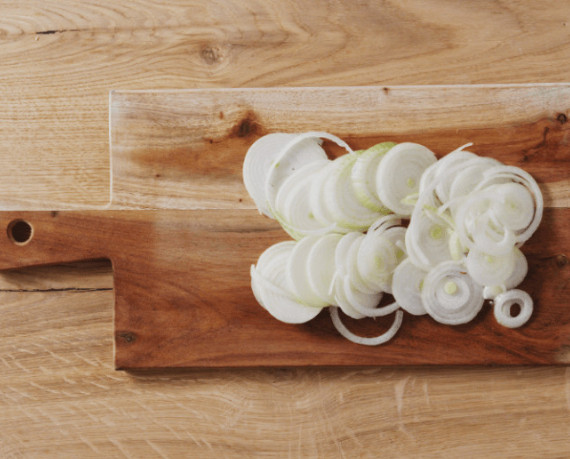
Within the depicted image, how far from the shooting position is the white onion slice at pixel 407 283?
5.33 ft

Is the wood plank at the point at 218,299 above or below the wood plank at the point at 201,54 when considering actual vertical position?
below

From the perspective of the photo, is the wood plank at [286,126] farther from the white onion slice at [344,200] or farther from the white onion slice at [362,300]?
the white onion slice at [362,300]

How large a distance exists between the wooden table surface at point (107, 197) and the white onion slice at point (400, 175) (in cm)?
27

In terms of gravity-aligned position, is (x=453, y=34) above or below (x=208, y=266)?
above

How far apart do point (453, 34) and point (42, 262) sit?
1.22m

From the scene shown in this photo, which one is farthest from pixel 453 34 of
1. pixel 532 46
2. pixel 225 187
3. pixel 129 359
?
pixel 129 359

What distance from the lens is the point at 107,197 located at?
1.81 metres

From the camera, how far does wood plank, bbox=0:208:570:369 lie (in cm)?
168

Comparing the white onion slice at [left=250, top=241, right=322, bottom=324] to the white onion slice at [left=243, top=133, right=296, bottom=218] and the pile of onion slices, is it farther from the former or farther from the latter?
the white onion slice at [left=243, top=133, right=296, bottom=218]

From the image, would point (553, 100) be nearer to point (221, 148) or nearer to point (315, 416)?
point (221, 148)

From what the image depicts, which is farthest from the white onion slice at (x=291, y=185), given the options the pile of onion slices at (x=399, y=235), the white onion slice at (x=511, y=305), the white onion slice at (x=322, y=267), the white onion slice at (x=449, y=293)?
the white onion slice at (x=511, y=305)

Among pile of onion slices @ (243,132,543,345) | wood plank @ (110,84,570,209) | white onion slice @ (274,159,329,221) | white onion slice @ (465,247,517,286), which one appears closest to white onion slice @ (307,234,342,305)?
pile of onion slices @ (243,132,543,345)

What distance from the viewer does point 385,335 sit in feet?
5.50

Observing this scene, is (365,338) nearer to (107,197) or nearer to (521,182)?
(521,182)
